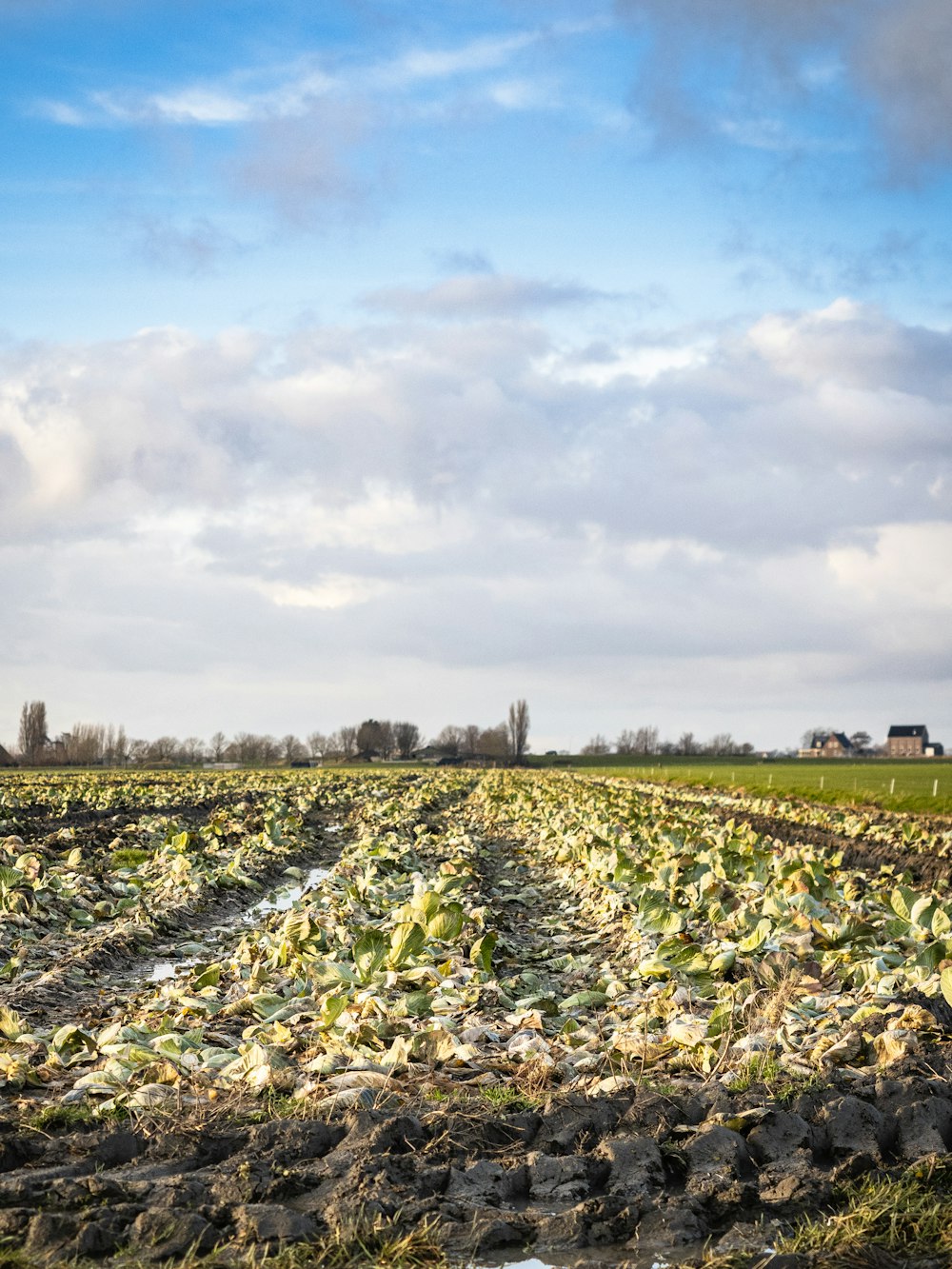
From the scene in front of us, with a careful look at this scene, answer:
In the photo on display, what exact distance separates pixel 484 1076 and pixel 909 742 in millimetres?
148357

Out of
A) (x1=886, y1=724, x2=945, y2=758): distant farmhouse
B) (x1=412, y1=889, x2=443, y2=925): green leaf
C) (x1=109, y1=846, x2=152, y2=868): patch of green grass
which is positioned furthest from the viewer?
(x1=886, y1=724, x2=945, y2=758): distant farmhouse

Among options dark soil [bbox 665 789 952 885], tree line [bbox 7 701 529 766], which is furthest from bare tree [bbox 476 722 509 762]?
dark soil [bbox 665 789 952 885]

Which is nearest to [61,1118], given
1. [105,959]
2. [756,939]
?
[105,959]

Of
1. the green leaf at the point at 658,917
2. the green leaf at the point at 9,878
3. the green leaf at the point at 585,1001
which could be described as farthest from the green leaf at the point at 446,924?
the green leaf at the point at 9,878

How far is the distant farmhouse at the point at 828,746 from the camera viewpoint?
487 feet

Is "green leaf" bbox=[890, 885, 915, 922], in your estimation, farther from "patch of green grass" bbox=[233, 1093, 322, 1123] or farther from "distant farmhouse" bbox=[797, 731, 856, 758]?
"distant farmhouse" bbox=[797, 731, 856, 758]

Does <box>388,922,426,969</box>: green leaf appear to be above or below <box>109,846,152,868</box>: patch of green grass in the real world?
above

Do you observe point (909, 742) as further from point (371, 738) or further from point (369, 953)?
point (369, 953)

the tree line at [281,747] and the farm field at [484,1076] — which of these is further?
the tree line at [281,747]

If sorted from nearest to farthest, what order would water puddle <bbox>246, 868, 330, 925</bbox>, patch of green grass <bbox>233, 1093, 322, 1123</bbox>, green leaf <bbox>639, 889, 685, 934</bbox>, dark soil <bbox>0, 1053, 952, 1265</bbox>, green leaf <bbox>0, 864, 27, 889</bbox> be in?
dark soil <bbox>0, 1053, 952, 1265</bbox>
patch of green grass <bbox>233, 1093, 322, 1123</bbox>
green leaf <bbox>639, 889, 685, 934</bbox>
green leaf <bbox>0, 864, 27, 889</bbox>
water puddle <bbox>246, 868, 330, 925</bbox>

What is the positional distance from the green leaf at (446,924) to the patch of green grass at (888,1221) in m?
4.33

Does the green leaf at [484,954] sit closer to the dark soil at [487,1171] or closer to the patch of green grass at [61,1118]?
the dark soil at [487,1171]

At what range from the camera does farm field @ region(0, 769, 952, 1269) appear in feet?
13.8

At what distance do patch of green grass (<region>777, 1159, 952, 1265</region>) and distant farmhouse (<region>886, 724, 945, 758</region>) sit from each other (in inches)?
5681
